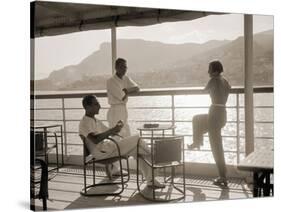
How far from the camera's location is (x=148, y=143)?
179 inches

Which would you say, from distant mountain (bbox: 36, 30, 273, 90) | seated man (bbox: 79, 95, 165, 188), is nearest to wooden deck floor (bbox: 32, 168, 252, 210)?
seated man (bbox: 79, 95, 165, 188)

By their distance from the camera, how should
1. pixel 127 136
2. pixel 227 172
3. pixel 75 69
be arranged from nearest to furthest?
pixel 75 69
pixel 127 136
pixel 227 172

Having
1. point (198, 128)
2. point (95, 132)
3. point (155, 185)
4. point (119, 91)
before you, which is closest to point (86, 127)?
point (95, 132)

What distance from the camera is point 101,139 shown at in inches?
174

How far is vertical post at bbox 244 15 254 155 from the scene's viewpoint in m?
4.68

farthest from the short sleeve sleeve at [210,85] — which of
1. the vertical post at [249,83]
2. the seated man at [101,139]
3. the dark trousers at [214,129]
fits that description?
the seated man at [101,139]

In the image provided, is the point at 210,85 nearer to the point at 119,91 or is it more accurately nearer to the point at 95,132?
the point at 119,91

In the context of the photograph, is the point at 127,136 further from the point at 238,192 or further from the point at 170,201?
the point at 238,192

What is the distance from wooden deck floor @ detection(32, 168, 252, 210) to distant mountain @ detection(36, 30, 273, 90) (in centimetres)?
82

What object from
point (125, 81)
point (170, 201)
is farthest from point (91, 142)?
point (170, 201)

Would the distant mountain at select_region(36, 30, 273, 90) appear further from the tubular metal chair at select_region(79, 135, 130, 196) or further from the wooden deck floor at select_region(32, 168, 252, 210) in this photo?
the wooden deck floor at select_region(32, 168, 252, 210)

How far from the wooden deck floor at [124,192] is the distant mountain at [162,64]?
821 mm

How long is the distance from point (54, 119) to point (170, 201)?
137 cm

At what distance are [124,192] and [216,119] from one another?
1136mm
